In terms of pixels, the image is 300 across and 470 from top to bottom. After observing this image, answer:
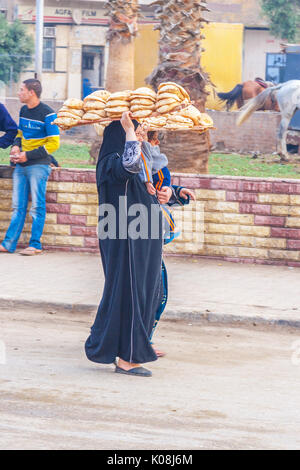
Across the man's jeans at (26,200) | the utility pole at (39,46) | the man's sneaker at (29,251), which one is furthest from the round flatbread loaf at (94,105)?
the utility pole at (39,46)

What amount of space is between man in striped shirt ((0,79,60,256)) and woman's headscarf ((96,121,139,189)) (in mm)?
4349

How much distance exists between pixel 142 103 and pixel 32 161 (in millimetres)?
4682

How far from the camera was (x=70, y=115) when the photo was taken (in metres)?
6.54

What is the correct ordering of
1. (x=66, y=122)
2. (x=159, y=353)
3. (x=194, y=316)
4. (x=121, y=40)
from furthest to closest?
1. (x=121, y=40)
2. (x=194, y=316)
3. (x=159, y=353)
4. (x=66, y=122)

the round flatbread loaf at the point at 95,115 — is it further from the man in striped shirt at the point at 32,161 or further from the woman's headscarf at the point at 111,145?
the man in striped shirt at the point at 32,161

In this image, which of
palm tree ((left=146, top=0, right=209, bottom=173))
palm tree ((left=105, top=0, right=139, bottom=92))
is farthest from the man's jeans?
palm tree ((left=105, top=0, right=139, bottom=92))

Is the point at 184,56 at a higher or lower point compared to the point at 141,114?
higher

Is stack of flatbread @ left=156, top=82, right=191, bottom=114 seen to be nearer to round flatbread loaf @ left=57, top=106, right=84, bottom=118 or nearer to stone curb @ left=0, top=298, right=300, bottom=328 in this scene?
round flatbread loaf @ left=57, top=106, right=84, bottom=118

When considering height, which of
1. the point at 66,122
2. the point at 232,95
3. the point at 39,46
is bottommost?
the point at 66,122

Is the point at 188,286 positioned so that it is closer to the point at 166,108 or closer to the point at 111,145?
the point at 111,145

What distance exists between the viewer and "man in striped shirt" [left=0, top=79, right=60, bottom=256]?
1069 cm

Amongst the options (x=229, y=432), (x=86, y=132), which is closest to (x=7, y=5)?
(x=86, y=132)

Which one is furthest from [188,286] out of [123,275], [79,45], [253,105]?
[79,45]

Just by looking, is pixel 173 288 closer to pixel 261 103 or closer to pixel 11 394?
pixel 11 394
